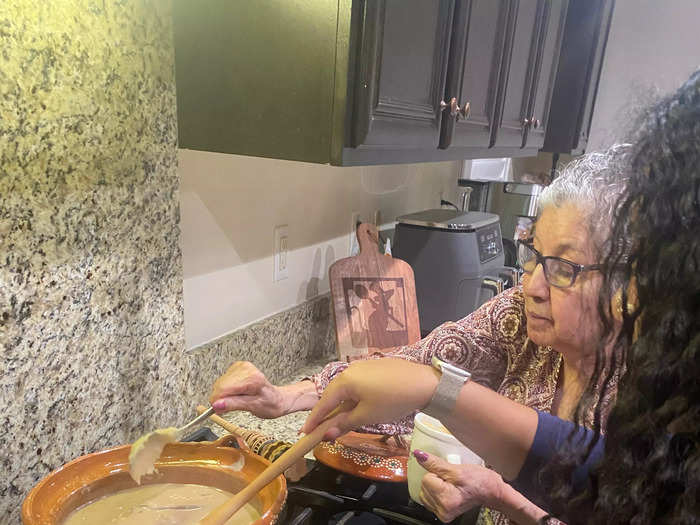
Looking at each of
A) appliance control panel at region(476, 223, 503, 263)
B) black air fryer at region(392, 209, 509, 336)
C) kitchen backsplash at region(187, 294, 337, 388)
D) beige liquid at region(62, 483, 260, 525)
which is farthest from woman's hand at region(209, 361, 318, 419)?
appliance control panel at region(476, 223, 503, 263)

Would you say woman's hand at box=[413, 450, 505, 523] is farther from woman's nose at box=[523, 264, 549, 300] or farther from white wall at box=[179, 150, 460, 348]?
white wall at box=[179, 150, 460, 348]

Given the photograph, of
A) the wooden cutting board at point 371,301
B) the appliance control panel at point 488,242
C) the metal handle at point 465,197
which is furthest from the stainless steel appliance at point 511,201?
the wooden cutting board at point 371,301

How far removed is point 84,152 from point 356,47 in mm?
405

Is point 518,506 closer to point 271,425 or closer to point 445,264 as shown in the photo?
point 271,425

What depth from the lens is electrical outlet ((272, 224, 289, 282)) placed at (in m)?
1.20

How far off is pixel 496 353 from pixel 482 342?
4 centimetres

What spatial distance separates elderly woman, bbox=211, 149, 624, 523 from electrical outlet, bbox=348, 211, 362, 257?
597 millimetres

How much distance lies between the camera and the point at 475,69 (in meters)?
1.08

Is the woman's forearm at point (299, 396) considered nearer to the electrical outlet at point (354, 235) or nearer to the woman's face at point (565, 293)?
the woman's face at point (565, 293)

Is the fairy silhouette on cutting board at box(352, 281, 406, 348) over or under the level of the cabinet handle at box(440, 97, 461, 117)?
under

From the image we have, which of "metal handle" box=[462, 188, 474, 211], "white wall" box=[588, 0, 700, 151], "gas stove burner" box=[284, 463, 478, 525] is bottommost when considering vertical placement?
"gas stove burner" box=[284, 463, 478, 525]

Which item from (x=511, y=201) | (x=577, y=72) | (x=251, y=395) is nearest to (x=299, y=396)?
(x=251, y=395)

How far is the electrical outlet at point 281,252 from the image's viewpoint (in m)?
1.20

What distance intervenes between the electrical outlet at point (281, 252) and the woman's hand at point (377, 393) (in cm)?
61
